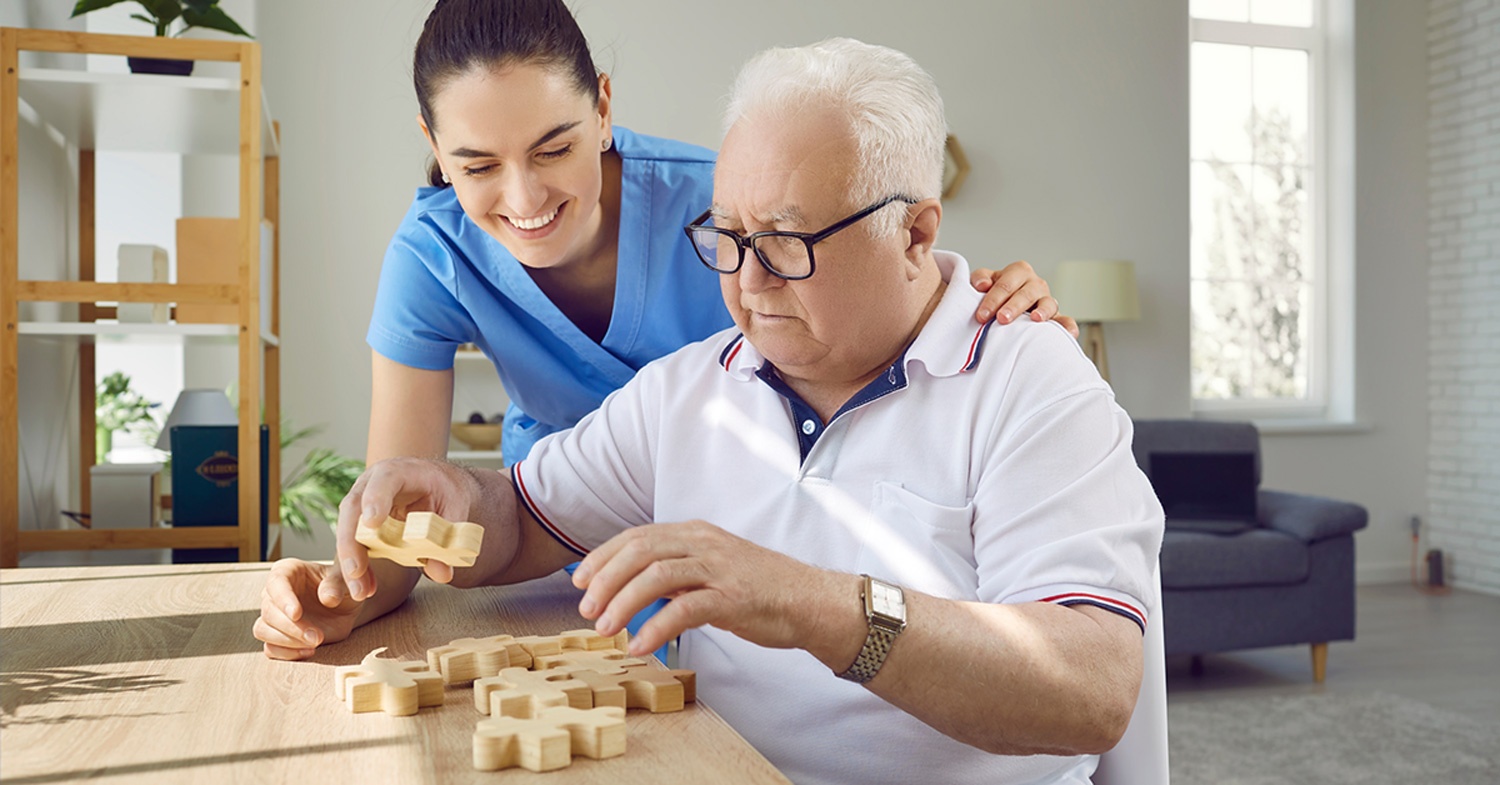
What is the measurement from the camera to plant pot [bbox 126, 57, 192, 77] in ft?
9.94

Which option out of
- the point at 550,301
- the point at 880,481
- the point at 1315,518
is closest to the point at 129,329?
the point at 550,301

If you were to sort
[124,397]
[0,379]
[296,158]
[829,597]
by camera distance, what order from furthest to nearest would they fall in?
[296,158] < [124,397] < [0,379] < [829,597]

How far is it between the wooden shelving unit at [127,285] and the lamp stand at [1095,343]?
4.56m

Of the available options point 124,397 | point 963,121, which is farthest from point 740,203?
point 963,121

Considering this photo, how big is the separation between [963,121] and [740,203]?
5405 mm

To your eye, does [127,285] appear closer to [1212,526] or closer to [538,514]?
[538,514]

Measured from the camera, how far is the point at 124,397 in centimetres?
373

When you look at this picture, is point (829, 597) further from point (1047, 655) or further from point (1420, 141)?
point (1420, 141)

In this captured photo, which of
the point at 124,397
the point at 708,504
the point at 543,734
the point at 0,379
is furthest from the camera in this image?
the point at 124,397

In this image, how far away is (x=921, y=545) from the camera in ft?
4.38

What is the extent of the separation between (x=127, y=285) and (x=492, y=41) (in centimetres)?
176

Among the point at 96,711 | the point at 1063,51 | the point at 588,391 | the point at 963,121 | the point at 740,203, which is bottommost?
the point at 96,711

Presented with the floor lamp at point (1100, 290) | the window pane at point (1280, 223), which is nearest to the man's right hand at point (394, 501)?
the floor lamp at point (1100, 290)

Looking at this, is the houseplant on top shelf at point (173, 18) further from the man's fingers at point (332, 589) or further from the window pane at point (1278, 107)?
the window pane at point (1278, 107)
